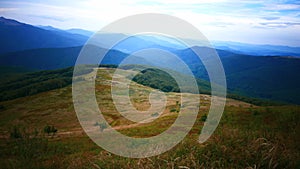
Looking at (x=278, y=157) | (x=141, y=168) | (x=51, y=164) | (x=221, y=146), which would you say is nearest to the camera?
(x=141, y=168)

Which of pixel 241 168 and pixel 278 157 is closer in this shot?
pixel 241 168

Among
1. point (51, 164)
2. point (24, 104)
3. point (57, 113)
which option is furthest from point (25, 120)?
point (51, 164)

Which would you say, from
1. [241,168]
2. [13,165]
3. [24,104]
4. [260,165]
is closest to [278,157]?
[260,165]

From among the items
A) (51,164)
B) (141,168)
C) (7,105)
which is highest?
(141,168)

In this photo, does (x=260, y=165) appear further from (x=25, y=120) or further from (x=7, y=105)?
(x=7, y=105)

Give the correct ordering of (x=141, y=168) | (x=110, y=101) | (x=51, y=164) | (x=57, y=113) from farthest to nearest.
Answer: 1. (x=110, y=101)
2. (x=57, y=113)
3. (x=51, y=164)
4. (x=141, y=168)

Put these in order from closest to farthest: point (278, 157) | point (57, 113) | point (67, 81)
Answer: point (278, 157) → point (57, 113) → point (67, 81)

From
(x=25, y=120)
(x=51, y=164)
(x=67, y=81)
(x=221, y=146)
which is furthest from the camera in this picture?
(x=67, y=81)

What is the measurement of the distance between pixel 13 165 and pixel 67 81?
149 meters

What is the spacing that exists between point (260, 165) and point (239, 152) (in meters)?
0.64

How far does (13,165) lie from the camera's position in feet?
20.9

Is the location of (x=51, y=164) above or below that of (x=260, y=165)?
below

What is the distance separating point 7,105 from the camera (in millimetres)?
96500

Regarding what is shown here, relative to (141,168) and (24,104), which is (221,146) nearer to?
(141,168)
